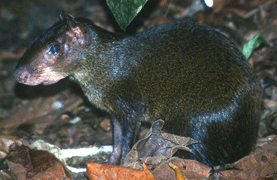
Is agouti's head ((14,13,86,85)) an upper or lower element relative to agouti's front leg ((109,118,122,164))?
upper

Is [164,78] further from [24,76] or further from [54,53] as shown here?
[24,76]

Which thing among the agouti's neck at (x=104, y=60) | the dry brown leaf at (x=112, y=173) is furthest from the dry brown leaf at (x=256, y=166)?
the agouti's neck at (x=104, y=60)

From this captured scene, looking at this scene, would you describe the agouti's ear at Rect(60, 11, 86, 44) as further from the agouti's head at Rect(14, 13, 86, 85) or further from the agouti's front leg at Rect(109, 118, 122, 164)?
the agouti's front leg at Rect(109, 118, 122, 164)

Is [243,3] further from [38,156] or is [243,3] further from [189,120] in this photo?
Result: [38,156]

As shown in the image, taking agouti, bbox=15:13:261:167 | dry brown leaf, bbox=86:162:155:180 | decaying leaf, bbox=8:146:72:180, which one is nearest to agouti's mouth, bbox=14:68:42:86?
agouti, bbox=15:13:261:167

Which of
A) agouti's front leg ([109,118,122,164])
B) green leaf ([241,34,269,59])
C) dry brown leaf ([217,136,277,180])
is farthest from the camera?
green leaf ([241,34,269,59])

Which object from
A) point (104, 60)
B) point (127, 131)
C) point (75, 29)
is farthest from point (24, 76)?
point (127, 131)
